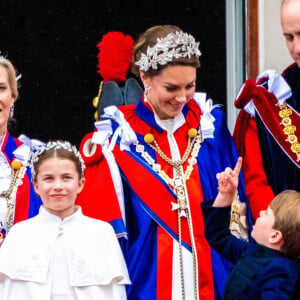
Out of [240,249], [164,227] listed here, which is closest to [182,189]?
[164,227]

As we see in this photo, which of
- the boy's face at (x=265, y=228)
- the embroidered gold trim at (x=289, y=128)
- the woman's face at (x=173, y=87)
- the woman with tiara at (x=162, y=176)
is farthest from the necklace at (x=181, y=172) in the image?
the boy's face at (x=265, y=228)

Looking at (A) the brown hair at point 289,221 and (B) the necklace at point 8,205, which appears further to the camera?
(B) the necklace at point 8,205

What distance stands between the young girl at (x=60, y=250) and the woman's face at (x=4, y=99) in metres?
0.45

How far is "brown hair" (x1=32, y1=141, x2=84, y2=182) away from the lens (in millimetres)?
4594

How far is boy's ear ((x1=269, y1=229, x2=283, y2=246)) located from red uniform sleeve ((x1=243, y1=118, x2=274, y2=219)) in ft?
2.23

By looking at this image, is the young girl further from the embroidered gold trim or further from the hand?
the embroidered gold trim

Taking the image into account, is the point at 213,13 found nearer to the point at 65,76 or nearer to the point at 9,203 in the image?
the point at 65,76

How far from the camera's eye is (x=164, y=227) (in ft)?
15.2

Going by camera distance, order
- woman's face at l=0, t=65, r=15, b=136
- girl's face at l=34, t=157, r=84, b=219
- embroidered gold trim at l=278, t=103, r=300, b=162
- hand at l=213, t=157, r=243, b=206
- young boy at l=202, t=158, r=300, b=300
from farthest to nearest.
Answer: woman's face at l=0, t=65, r=15, b=136, embroidered gold trim at l=278, t=103, r=300, b=162, girl's face at l=34, t=157, r=84, b=219, hand at l=213, t=157, r=243, b=206, young boy at l=202, t=158, r=300, b=300

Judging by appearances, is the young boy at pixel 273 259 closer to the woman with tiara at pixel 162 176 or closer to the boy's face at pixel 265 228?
the boy's face at pixel 265 228

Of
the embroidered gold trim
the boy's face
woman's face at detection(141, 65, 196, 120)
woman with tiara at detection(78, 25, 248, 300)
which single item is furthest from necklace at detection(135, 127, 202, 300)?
the boy's face

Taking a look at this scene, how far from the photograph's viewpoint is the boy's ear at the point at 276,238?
156 inches

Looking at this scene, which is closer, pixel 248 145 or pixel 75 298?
pixel 75 298

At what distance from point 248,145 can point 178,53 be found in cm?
57
